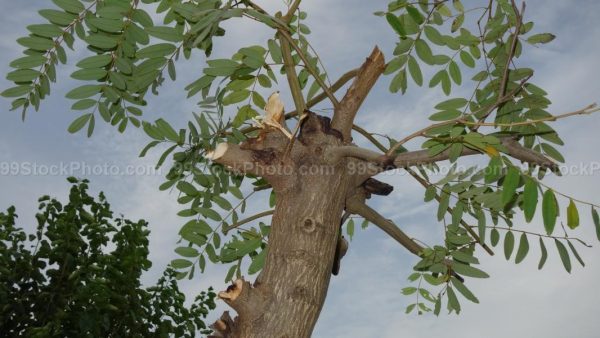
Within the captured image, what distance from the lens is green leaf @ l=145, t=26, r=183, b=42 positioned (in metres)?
3.33

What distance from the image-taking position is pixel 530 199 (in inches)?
92.0

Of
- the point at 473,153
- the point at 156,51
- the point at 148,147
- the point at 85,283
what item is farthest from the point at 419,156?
the point at 85,283

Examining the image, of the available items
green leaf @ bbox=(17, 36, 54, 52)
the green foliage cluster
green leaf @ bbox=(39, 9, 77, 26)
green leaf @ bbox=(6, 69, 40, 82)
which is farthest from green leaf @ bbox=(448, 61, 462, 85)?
green leaf @ bbox=(6, 69, 40, 82)

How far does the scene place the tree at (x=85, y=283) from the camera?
17.7 ft

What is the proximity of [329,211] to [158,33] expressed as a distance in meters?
1.34

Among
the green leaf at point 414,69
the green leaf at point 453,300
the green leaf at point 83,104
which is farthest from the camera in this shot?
the green leaf at point 414,69

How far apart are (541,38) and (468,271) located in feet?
5.25

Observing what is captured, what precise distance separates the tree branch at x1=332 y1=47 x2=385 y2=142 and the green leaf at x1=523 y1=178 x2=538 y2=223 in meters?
1.27

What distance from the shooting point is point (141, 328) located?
227 inches

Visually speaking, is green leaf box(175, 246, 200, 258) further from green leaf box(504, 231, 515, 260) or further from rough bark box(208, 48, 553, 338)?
green leaf box(504, 231, 515, 260)

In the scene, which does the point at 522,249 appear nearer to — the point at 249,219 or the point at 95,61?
the point at 249,219

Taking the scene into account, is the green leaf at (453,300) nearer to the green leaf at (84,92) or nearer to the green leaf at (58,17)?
the green leaf at (84,92)

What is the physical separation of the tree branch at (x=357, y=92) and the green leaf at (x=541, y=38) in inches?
45.7

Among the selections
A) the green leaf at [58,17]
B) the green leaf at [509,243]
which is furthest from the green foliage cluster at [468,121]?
the green leaf at [58,17]
